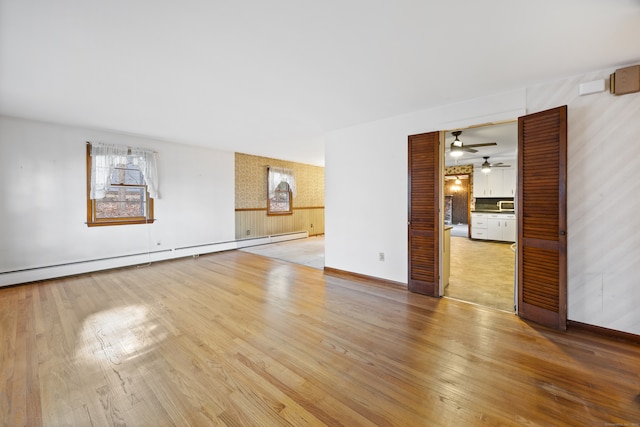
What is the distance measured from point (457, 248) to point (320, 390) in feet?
19.0

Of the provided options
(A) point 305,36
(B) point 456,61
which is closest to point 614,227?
(B) point 456,61

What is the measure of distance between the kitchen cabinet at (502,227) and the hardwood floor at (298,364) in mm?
5113

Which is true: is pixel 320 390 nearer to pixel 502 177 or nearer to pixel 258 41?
pixel 258 41

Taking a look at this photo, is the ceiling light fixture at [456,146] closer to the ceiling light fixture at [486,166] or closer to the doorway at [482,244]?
the doorway at [482,244]

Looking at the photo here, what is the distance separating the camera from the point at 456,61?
218 cm

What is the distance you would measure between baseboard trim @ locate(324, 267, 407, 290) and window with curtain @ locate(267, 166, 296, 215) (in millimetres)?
3529

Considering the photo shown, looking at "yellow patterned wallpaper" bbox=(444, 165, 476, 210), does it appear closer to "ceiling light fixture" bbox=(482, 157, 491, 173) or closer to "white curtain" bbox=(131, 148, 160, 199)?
"ceiling light fixture" bbox=(482, 157, 491, 173)

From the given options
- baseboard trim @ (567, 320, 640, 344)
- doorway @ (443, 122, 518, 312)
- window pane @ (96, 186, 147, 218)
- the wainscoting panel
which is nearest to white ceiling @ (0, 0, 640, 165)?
doorway @ (443, 122, 518, 312)

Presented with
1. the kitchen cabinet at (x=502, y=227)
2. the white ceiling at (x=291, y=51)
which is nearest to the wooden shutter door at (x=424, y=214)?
the white ceiling at (x=291, y=51)

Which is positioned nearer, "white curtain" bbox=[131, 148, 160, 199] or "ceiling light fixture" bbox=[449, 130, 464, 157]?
"ceiling light fixture" bbox=[449, 130, 464, 157]

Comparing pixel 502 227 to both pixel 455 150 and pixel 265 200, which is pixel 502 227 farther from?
pixel 265 200

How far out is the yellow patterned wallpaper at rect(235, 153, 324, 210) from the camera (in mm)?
6598

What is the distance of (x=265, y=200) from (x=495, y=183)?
21.8ft

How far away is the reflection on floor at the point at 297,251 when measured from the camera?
5125 millimetres
